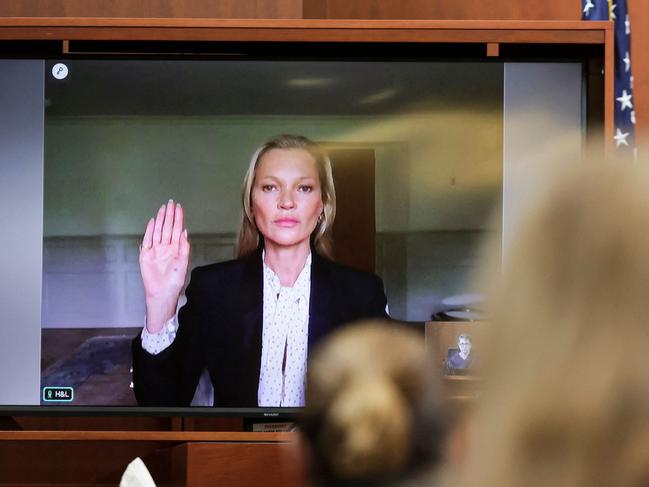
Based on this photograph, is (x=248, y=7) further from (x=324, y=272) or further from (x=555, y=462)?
(x=555, y=462)

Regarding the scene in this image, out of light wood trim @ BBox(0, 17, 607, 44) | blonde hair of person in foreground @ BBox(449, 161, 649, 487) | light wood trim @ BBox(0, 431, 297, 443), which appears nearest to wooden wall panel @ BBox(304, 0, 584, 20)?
light wood trim @ BBox(0, 17, 607, 44)

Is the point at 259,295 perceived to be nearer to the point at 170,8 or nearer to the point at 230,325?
the point at 230,325

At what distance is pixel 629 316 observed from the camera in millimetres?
622

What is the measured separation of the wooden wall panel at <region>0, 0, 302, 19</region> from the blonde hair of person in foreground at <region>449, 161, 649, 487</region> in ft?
10.4

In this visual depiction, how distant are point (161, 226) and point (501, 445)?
2.89 metres

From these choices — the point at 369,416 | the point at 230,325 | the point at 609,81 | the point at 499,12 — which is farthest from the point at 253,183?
the point at 369,416

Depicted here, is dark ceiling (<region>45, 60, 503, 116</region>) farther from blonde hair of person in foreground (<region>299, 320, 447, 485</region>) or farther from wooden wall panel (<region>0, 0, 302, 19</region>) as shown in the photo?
blonde hair of person in foreground (<region>299, 320, 447, 485</region>)

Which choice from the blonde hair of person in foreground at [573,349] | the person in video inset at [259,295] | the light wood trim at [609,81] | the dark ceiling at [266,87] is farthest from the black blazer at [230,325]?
the blonde hair of person in foreground at [573,349]

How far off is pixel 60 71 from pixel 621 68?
1.73 metres

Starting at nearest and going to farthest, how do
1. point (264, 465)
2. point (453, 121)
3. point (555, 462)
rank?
1. point (555, 462)
2. point (264, 465)
3. point (453, 121)

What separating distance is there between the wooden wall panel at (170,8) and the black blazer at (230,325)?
0.86 m

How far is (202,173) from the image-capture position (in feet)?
11.3

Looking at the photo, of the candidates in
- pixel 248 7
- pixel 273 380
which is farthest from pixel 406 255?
pixel 248 7

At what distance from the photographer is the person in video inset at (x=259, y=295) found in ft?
11.2
